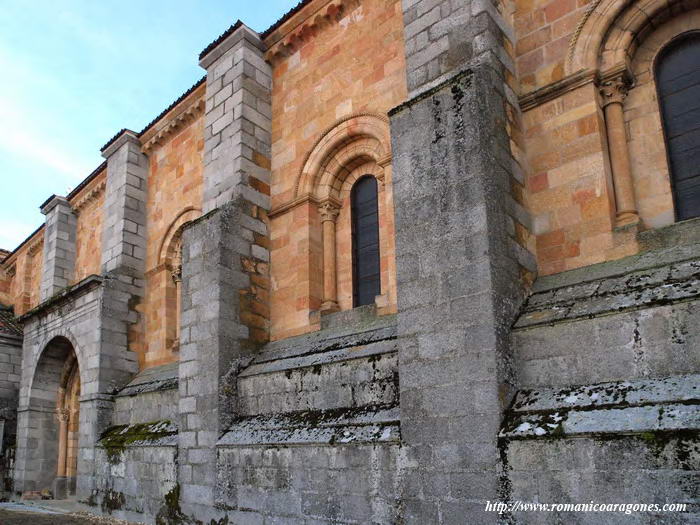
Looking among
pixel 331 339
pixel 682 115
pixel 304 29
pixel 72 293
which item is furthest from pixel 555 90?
pixel 72 293

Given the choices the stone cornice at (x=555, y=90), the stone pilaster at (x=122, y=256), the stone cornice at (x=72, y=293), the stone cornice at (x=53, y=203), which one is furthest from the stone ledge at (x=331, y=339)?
the stone cornice at (x=53, y=203)

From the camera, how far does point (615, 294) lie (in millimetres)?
5223

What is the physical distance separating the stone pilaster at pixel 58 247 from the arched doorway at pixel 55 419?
6.16 feet

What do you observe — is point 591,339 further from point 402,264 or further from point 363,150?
point 363,150

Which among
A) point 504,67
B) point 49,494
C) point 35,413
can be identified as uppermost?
point 504,67

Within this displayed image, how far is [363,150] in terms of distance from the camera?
874 centimetres

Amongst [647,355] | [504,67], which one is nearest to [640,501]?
[647,355]

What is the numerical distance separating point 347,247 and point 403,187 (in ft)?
8.57

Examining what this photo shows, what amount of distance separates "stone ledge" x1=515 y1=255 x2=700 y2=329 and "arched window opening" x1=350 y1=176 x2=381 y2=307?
9.85 ft

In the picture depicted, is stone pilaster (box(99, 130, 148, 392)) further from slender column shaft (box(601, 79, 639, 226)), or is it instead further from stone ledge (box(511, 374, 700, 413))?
slender column shaft (box(601, 79, 639, 226))

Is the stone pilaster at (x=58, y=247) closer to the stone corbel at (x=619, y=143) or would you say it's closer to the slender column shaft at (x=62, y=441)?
the slender column shaft at (x=62, y=441)

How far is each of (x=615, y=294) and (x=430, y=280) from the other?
5.37 ft

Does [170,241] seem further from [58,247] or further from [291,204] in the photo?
[58,247]

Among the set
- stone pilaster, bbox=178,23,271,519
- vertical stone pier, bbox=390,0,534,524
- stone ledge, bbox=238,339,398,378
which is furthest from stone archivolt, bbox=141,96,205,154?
vertical stone pier, bbox=390,0,534,524
